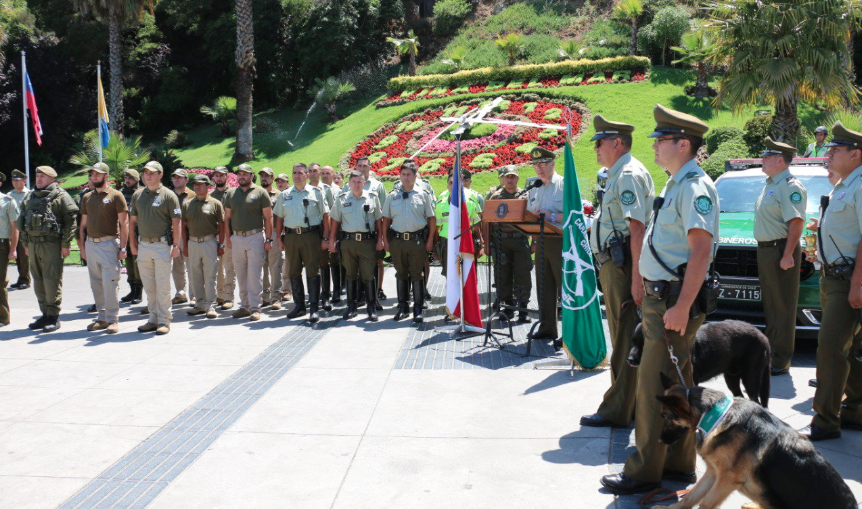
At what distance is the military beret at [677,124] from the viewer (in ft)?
12.7

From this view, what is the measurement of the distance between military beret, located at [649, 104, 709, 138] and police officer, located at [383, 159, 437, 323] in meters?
5.65

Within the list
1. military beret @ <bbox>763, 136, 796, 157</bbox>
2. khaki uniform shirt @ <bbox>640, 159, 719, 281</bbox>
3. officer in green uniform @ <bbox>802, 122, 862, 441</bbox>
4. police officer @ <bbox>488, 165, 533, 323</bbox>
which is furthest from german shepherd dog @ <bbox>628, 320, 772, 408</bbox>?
police officer @ <bbox>488, 165, 533, 323</bbox>

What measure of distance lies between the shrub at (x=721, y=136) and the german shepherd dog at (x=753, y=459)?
64.8 feet

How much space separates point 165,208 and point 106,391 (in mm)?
3394

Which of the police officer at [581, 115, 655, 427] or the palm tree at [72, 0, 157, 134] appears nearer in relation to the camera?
the police officer at [581, 115, 655, 427]

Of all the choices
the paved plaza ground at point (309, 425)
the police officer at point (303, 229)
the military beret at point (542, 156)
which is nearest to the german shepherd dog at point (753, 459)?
the paved plaza ground at point (309, 425)

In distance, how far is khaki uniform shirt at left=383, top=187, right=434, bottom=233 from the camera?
9.45 metres

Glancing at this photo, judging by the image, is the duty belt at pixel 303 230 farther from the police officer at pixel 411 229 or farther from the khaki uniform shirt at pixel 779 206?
the khaki uniform shirt at pixel 779 206

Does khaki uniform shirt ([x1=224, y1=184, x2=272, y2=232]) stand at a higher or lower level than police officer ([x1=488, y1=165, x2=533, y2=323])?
higher

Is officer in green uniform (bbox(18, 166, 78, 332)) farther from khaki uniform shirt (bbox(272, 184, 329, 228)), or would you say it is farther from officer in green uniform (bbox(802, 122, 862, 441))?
officer in green uniform (bbox(802, 122, 862, 441))

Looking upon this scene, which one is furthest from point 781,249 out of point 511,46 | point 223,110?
point 223,110

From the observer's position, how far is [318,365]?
7184 millimetres

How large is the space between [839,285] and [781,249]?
5.73ft

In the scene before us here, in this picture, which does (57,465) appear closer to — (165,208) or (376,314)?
(165,208)
